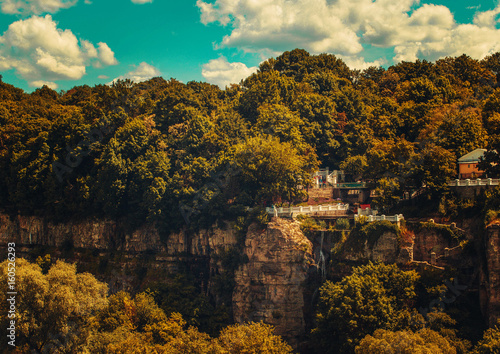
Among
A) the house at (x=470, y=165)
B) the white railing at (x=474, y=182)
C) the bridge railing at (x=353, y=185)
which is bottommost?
the white railing at (x=474, y=182)

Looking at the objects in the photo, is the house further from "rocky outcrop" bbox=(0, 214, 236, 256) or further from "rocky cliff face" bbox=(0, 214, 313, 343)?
"rocky outcrop" bbox=(0, 214, 236, 256)

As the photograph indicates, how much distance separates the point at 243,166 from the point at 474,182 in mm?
23074

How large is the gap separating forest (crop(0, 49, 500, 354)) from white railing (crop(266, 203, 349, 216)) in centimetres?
208

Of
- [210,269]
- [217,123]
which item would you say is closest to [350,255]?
[210,269]

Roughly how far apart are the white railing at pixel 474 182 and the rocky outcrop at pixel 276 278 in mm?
14747

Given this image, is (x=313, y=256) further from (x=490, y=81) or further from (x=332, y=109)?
(x=490, y=81)

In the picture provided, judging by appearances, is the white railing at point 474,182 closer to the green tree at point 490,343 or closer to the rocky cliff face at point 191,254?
the green tree at point 490,343

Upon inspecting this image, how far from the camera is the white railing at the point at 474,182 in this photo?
4566 centimetres

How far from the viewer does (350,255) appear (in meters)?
50.0

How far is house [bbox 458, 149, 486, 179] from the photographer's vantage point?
4834 centimetres

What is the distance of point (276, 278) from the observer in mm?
54062

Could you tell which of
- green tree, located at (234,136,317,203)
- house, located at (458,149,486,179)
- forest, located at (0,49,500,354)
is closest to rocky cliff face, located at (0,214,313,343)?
forest, located at (0,49,500,354)

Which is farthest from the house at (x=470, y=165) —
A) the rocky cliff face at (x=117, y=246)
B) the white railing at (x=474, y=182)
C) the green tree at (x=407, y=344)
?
the rocky cliff face at (x=117, y=246)

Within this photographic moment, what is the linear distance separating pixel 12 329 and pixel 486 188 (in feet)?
135
